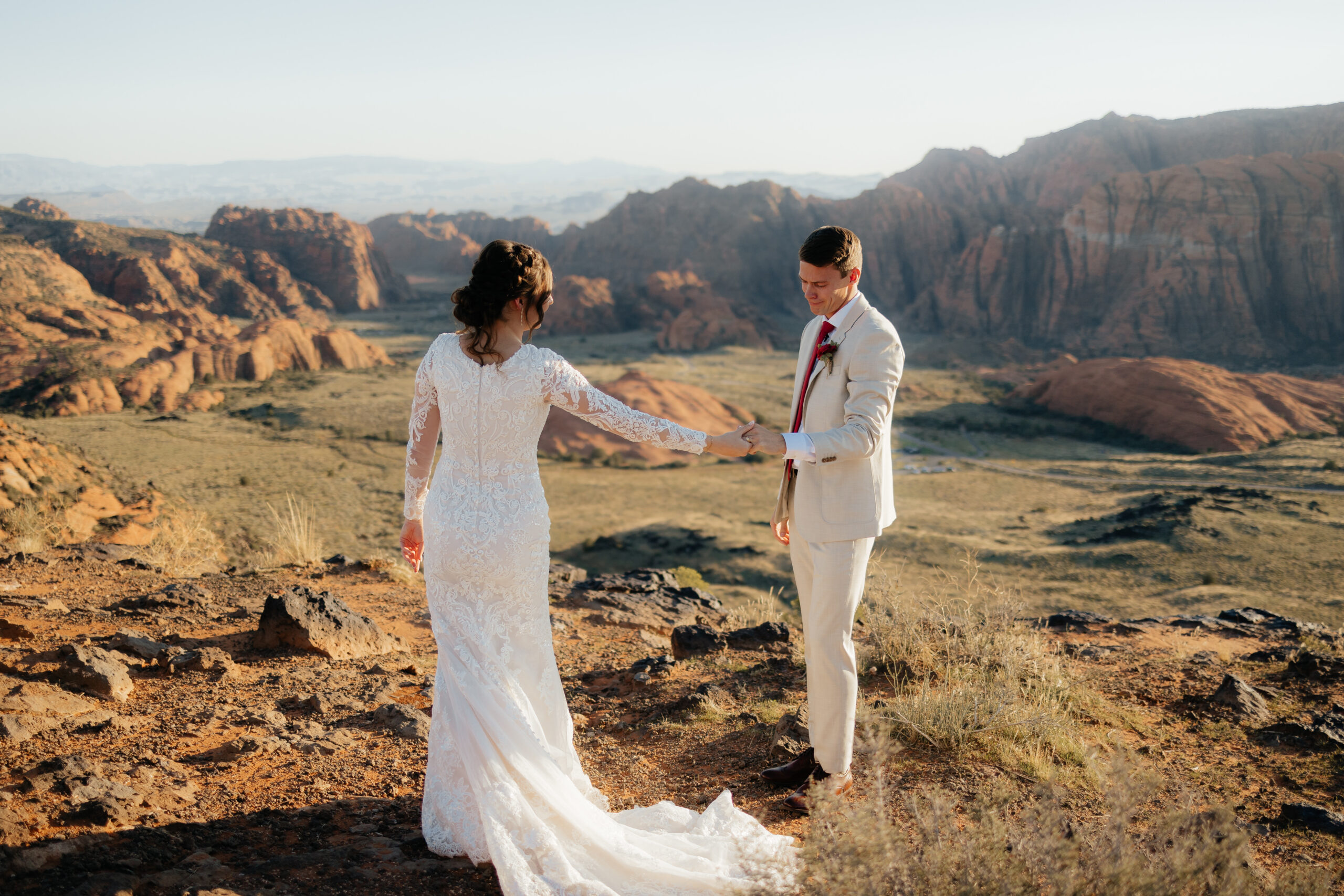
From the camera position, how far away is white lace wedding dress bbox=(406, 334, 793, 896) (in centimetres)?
255

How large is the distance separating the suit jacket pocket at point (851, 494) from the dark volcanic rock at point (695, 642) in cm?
285

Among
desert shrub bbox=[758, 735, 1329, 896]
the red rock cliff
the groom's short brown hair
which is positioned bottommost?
desert shrub bbox=[758, 735, 1329, 896]

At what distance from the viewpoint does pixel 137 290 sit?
48.2 meters

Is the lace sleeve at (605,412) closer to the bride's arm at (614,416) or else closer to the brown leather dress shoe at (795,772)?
the bride's arm at (614,416)

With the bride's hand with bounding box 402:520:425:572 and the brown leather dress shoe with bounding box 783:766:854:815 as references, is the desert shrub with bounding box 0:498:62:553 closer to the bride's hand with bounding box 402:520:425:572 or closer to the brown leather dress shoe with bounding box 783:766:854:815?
the bride's hand with bounding box 402:520:425:572

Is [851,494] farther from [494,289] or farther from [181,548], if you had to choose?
[181,548]

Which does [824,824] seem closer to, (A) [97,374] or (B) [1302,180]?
(A) [97,374]

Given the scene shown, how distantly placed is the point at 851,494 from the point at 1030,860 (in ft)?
4.23

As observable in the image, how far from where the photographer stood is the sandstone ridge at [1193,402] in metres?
33.8

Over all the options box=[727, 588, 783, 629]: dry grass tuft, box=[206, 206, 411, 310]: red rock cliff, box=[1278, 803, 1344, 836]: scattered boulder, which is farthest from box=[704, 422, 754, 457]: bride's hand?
box=[206, 206, 411, 310]: red rock cliff

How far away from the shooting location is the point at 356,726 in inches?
153

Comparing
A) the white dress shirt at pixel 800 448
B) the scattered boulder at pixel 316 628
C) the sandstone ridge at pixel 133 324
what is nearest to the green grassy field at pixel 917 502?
the sandstone ridge at pixel 133 324

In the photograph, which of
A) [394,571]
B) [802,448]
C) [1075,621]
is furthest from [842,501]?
[394,571]

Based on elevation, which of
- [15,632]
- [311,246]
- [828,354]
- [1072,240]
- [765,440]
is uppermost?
[311,246]
